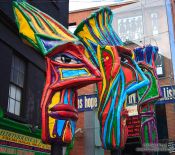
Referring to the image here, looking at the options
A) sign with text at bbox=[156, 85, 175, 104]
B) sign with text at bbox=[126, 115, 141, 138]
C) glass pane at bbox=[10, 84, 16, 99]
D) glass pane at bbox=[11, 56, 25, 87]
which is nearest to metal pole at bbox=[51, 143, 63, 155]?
glass pane at bbox=[10, 84, 16, 99]

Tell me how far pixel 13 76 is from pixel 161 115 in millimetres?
10466

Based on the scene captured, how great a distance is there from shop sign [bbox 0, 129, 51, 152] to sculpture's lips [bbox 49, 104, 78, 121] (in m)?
2.40

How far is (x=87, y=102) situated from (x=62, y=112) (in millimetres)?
11263

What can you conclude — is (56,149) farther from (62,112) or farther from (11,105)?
(11,105)

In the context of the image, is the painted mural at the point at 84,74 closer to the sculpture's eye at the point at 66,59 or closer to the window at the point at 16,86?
the sculpture's eye at the point at 66,59

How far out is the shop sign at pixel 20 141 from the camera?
28.1ft

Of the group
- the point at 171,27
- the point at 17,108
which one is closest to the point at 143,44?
the point at 171,27

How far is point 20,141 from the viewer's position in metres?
9.30

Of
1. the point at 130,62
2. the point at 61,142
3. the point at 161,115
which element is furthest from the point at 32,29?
the point at 161,115

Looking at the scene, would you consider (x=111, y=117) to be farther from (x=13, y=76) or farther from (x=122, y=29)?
(x=122, y=29)

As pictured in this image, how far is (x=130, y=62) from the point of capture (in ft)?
34.0

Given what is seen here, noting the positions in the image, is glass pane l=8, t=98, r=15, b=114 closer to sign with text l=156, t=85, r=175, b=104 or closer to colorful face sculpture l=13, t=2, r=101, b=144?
colorful face sculpture l=13, t=2, r=101, b=144

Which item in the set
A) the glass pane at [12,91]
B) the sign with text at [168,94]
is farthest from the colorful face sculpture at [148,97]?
the glass pane at [12,91]

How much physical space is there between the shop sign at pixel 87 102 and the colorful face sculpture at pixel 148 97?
17.2 feet
